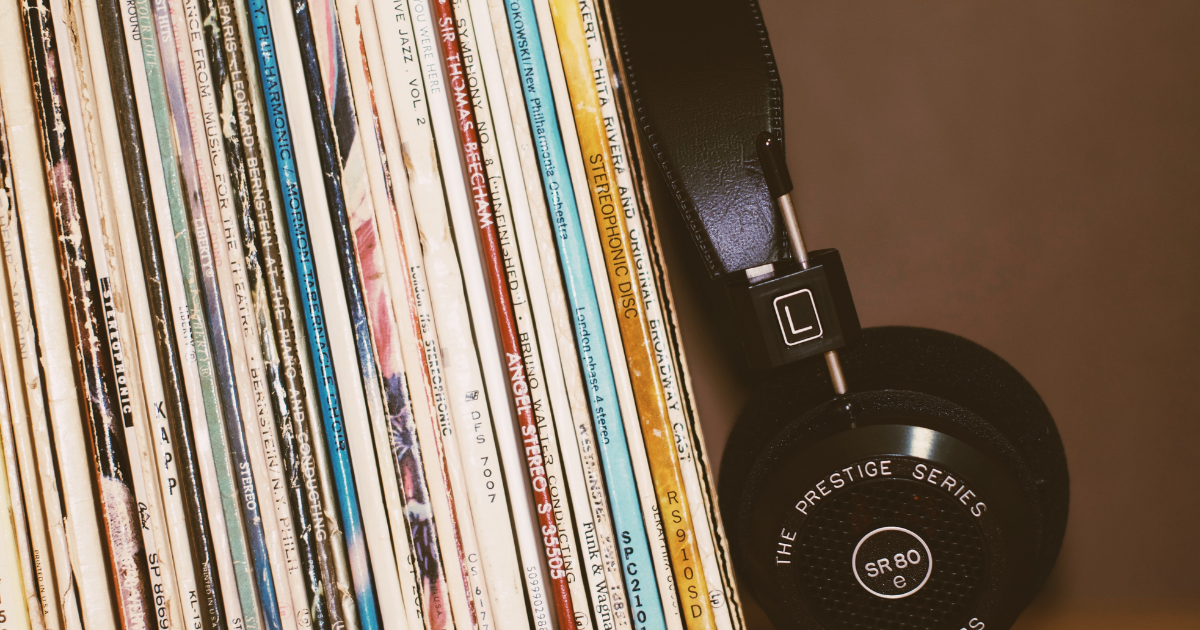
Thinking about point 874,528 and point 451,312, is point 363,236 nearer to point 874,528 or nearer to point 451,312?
point 451,312

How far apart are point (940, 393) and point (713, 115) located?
1.04 feet

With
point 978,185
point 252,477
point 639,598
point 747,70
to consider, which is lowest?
point 639,598

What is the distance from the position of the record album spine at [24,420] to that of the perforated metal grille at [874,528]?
0.58 metres

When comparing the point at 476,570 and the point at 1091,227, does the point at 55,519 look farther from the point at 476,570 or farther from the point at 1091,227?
the point at 1091,227

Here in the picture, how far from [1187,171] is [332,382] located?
2.48ft

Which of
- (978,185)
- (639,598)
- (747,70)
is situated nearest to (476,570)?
Answer: (639,598)

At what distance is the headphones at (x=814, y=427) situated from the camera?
451mm

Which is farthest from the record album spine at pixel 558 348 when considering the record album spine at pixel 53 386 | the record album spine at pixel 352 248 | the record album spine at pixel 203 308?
the record album spine at pixel 53 386

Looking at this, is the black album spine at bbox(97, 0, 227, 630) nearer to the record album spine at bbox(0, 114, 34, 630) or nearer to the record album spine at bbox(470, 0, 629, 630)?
the record album spine at bbox(0, 114, 34, 630)

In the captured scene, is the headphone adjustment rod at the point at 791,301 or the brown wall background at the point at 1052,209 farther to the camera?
the brown wall background at the point at 1052,209

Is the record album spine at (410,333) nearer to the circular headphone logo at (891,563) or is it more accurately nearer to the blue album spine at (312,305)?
the blue album spine at (312,305)

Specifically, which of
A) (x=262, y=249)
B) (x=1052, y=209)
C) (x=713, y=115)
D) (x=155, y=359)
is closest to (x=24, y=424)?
(x=155, y=359)

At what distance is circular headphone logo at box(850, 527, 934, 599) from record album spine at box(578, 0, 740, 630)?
105mm

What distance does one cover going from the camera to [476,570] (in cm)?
46
